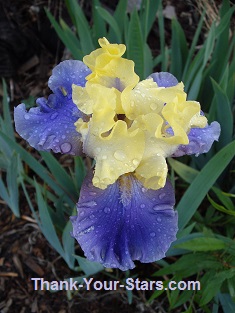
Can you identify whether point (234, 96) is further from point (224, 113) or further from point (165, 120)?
point (165, 120)

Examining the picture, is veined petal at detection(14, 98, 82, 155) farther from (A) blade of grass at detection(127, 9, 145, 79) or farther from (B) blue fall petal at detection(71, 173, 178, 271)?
(A) blade of grass at detection(127, 9, 145, 79)

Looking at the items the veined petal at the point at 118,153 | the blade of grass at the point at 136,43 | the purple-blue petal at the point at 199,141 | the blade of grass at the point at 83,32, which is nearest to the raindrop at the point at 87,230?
the veined petal at the point at 118,153

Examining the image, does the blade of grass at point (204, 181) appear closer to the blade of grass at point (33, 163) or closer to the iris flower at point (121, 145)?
the iris flower at point (121, 145)

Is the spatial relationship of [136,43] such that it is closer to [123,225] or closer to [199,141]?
[199,141]

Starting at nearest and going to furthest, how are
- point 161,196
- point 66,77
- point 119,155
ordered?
point 119,155 → point 161,196 → point 66,77

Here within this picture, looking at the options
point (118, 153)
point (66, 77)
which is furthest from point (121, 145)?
point (66, 77)
